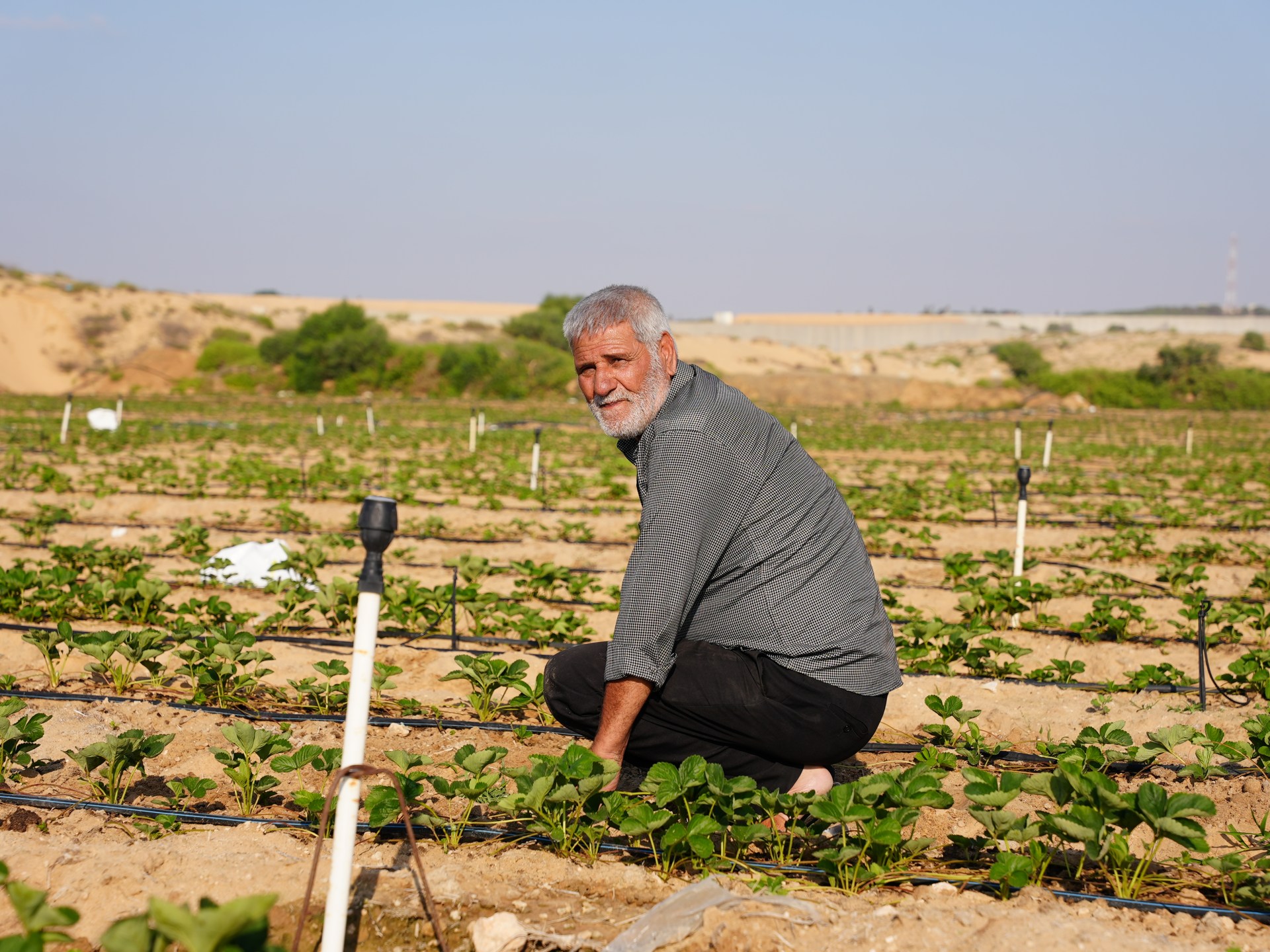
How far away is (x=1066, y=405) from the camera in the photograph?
41406mm

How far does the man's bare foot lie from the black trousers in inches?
0.6

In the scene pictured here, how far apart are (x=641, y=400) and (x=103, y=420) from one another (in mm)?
18737

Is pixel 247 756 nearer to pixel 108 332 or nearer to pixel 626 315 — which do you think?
pixel 626 315

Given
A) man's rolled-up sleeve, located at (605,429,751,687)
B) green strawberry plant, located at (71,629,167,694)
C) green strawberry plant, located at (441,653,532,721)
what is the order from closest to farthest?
man's rolled-up sleeve, located at (605,429,751,687)
green strawberry plant, located at (441,653,532,721)
green strawberry plant, located at (71,629,167,694)

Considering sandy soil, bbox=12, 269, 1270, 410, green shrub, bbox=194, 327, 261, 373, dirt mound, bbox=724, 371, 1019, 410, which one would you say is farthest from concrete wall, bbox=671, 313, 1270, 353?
green shrub, bbox=194, 327, 261, 373

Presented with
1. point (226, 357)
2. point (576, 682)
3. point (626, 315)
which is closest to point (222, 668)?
point (576, 682)

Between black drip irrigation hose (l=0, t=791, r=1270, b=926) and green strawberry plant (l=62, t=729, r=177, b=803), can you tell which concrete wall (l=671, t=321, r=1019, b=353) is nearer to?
green strawberry plant (l=62, t=729, r=177, b=803)

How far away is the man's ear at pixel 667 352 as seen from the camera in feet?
9.75

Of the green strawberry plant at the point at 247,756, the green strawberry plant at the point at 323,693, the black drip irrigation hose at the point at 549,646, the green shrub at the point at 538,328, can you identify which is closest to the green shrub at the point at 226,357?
the green shrub at the point at 538,328

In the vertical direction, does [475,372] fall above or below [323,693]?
above

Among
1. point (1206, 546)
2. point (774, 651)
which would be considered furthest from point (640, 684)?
point (1206, 546)

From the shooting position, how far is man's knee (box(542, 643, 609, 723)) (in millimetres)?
3184

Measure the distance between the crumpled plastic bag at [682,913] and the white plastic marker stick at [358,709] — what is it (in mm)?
568

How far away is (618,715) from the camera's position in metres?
2.83
